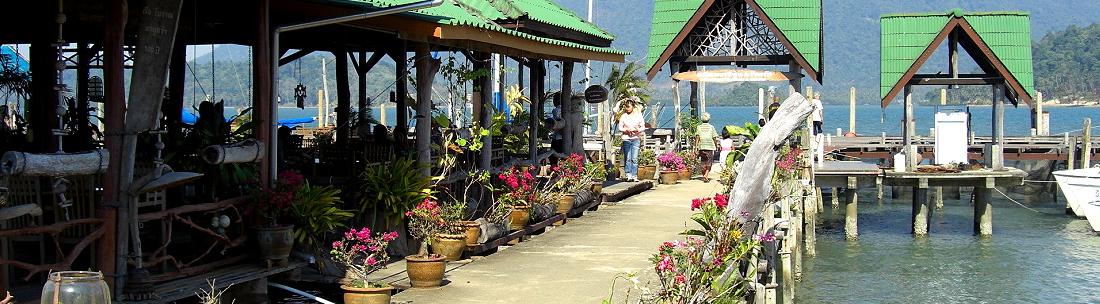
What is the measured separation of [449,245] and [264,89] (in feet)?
11.4

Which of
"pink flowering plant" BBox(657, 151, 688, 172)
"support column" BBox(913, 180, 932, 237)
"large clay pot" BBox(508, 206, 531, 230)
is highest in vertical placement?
"pink flowering plant" BBox(657, 151, 688, 172)

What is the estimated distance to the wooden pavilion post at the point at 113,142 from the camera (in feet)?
37.7

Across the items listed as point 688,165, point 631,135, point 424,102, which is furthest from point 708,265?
point 688,165

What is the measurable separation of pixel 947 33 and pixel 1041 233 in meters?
6.61

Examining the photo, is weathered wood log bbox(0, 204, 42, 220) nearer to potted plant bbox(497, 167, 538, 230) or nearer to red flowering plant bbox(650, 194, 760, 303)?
red flowering plant bbox(650, 194, 760, 303)

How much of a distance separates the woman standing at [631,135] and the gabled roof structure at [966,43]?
726cm

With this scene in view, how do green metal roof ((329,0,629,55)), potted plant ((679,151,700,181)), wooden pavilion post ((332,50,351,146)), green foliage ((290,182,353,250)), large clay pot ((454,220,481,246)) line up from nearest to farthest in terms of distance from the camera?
green foliage ((290,182,353,250))
green metal roof ((329,0,629,55))
large clay pot ((454,220,481,246))
wooden pavilion post ((332,50,351,146))
potted plant ((679,151,700,181))

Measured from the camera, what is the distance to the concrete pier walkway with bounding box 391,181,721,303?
14.4 meters

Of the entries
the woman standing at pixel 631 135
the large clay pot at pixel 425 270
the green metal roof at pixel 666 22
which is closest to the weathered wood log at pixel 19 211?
the large clay pot at pixel 425 270

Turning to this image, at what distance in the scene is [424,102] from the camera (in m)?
16.8

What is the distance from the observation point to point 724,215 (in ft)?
45.7

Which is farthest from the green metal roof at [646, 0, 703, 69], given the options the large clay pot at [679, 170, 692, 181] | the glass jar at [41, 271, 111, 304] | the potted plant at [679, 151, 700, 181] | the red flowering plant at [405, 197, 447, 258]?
the glass jar at [41, 271, 111, 304]

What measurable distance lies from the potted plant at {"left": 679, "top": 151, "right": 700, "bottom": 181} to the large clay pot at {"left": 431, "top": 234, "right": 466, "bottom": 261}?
15080 millimetres

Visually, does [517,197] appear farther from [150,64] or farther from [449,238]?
[150,64]
